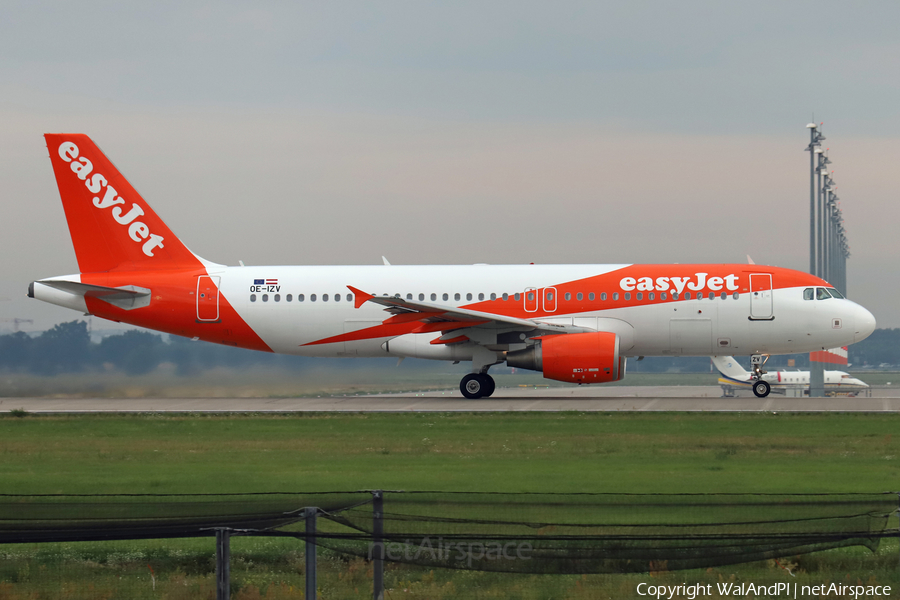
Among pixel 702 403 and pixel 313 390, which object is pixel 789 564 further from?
pixel 313 390

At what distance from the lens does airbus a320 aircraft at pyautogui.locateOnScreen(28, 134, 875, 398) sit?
29109mm

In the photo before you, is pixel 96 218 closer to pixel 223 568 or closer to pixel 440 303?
pixel 440 303

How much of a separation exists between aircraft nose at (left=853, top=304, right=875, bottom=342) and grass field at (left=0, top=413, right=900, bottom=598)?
19.3 feet

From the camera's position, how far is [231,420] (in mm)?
24938

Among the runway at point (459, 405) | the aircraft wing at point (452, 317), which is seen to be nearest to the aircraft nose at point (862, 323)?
the runway at point (459, 405)

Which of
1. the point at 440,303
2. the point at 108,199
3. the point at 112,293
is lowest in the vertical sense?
the point at 440,303

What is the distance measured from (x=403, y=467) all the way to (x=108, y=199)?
64.3 feet

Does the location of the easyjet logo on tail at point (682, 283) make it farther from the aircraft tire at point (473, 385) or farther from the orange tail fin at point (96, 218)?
the orange tail fin at point (96, 218)

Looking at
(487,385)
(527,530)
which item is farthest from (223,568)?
(487,385)

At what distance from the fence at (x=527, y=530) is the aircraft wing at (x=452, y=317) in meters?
20.2

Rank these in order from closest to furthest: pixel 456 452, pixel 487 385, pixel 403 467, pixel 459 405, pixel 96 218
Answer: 1. pixel 403 467
2. pixel 456 452
3. pixel 459 405
4. pixel 487 385
5. pixel 96 218

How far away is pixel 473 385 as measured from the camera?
3044cm

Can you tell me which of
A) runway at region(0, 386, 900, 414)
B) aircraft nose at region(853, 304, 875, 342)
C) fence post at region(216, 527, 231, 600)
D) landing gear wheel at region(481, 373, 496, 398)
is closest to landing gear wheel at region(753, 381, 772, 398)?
runway at region(0, 386, 900, 414)

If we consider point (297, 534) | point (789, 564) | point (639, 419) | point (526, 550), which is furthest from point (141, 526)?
point (639, 419)
